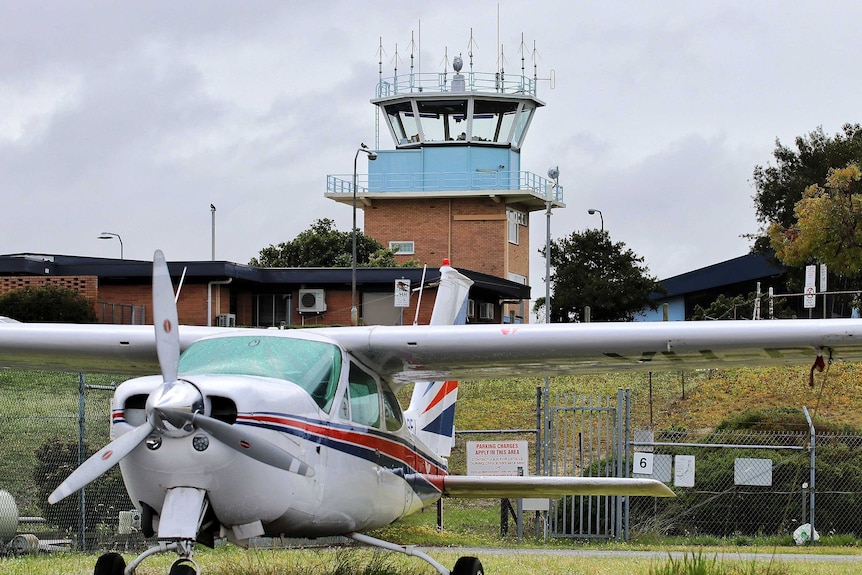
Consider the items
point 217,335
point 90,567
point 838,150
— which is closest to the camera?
point 217,335

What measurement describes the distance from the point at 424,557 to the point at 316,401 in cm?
176

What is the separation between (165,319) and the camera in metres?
8.33

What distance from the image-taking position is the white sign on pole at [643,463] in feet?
56.2

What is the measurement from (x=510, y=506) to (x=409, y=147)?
1691 inches

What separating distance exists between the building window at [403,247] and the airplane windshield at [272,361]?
51143mm

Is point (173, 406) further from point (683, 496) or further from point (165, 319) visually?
point (683, 496)

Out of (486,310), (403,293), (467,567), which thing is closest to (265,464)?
(467,567)

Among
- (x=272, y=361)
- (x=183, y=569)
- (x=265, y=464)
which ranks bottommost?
(x=183, y=569)

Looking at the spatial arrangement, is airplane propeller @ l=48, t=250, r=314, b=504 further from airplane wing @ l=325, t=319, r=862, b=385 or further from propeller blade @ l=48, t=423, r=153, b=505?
airplane wing @ l=325, t=319, r=862, b=385

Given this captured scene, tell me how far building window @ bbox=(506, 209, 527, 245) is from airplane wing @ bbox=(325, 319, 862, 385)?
4931cm

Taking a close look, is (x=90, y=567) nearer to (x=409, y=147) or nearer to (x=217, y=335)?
(x=217, y=335)

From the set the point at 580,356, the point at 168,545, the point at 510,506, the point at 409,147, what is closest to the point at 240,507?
the point at 168,545

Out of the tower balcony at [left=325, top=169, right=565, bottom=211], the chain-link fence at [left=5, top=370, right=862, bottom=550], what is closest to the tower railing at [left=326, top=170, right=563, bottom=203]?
the tower balcony at [left=325, top=169, right=565, bottom=211]

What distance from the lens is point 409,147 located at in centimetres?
5972
